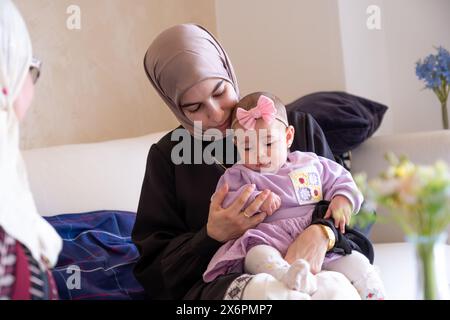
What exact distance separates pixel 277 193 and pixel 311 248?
167 millimetres

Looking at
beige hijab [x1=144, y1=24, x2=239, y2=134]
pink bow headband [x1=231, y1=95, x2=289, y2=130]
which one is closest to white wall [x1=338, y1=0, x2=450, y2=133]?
beige hijab [x1=144, y1=24, x2=239, y2=134]

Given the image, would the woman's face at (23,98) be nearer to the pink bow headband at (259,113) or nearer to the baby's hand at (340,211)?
the pink bow headband at (259,113)

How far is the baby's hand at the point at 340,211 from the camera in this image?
1.27 meters

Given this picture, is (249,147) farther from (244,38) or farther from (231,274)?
(244,38)

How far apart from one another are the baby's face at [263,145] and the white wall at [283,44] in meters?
1.53

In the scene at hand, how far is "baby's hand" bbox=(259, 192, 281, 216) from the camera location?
1.29 metres

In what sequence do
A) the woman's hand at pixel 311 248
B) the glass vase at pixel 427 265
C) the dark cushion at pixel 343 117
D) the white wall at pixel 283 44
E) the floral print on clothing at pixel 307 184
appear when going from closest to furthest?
the glass vase at pixel 427 265 → the woman's hand at pixel 311 248 → the floral print on clothing at pixel 307 184 → the dark cushion at pixel 343 117 → the white wall at pixel 283 44

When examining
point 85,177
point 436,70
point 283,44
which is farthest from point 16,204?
point 283,44

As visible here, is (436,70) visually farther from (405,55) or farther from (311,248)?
(311,248)

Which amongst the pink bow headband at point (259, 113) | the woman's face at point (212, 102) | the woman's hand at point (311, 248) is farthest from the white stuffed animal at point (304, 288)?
the woman's face at point (212, 102)

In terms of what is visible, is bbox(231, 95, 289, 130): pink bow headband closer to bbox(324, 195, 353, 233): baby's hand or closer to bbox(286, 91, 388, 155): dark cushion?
bbox(324, 195, 353, 233): baby's hand

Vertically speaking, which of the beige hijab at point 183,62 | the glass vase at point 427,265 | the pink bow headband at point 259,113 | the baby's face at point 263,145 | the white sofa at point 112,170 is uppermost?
the beige hijab at point 183,62

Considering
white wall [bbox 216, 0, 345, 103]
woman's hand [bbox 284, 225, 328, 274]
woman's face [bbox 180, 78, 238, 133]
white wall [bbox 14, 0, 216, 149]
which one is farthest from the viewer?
white wall [bbox 216, 0, 345, 103]
